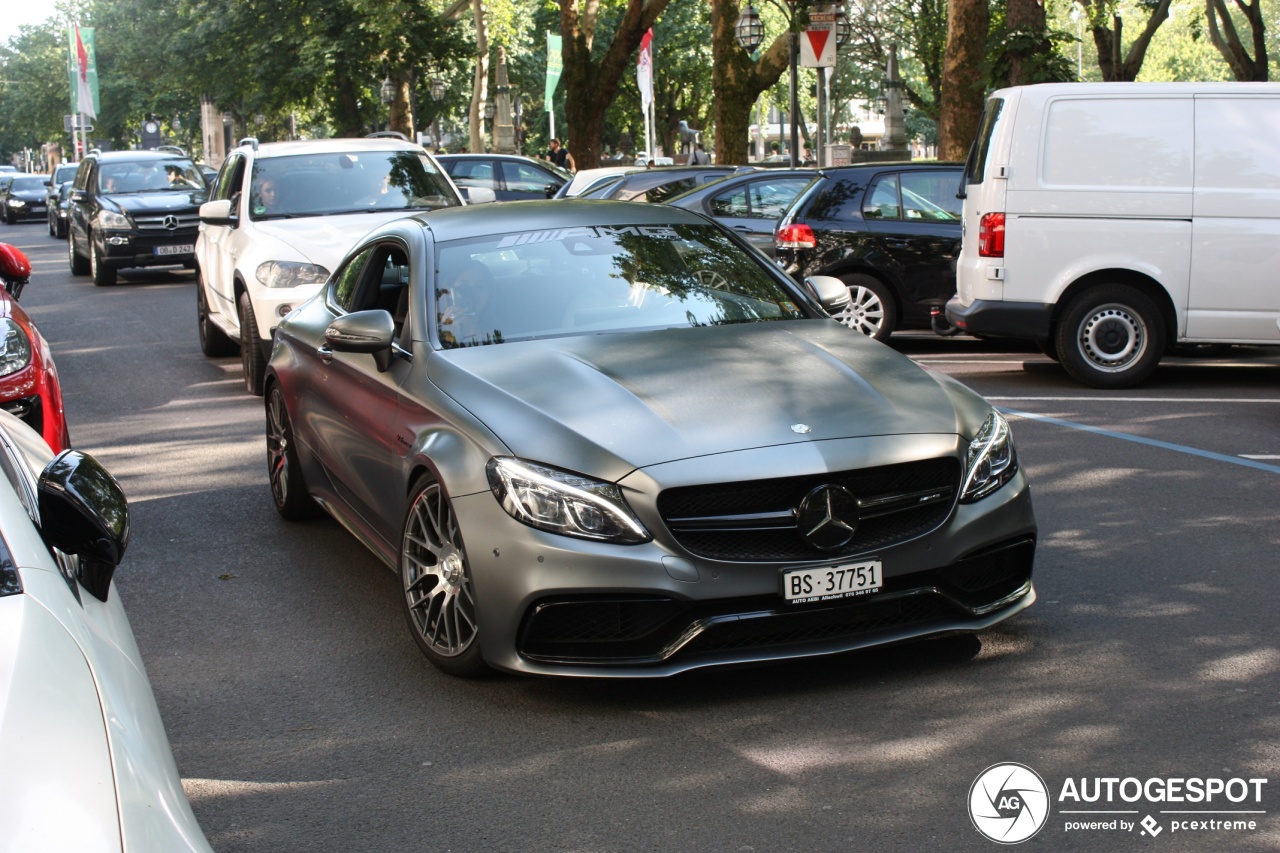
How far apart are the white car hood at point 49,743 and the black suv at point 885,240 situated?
11290 millimetres

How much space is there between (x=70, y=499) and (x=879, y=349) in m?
3.59

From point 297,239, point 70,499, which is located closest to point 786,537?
point 70,499

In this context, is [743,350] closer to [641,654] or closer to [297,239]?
[641,654]

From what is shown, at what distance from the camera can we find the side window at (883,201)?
1352cm

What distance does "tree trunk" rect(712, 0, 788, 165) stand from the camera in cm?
2714

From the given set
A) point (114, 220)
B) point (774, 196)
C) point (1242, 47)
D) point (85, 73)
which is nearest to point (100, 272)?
point (114, 220)

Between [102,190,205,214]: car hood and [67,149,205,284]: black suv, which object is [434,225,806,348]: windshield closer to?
[67,149,205,284]: black suv

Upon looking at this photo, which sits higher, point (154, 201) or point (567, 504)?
point (154, 201)

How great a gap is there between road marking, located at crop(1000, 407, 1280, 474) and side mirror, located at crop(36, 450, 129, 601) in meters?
6.65

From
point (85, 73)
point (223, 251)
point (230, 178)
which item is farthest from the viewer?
point (85, 73)

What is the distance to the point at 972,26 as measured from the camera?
19297 millimetres

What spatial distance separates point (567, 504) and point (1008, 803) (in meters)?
1.53

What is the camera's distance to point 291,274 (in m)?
11.3

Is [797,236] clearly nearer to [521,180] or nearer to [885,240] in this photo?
[885,240]
